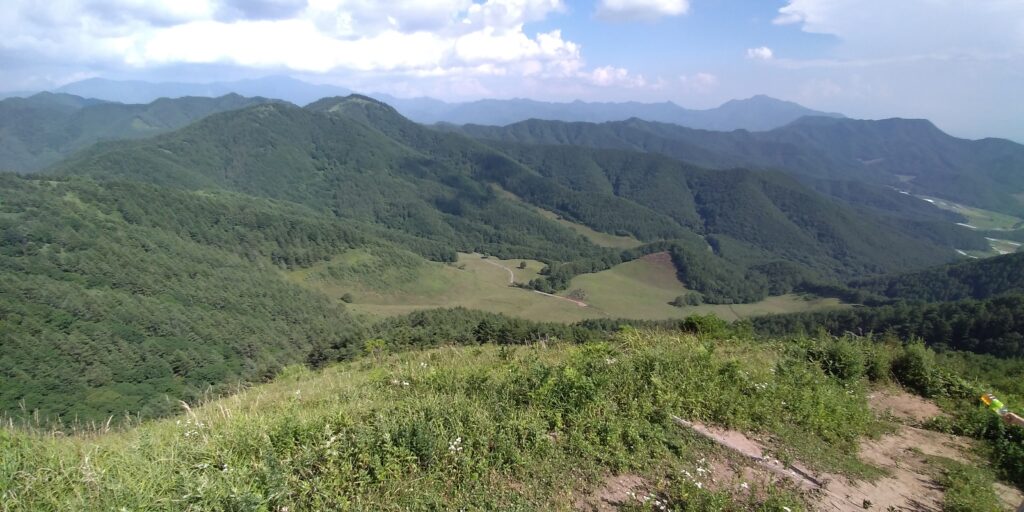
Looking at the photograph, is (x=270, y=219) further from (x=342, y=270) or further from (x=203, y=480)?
(x=203, y=480)

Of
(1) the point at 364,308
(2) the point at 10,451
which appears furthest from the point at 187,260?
(2) the point at 10,451

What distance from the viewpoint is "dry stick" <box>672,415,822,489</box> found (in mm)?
5996

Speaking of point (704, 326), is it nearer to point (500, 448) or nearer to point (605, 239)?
point (500, 448)

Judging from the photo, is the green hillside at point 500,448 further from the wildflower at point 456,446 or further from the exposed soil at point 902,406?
the exposed soil at point 902,406

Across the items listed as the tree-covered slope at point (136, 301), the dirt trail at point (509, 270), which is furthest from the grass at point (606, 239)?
the tree-covered slope at point (136, 301)

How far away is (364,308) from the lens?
94.1 metres

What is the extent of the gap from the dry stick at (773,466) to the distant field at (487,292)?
83794 millimetres

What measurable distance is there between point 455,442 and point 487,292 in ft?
346

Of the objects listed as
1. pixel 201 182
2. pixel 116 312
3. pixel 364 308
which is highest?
pixel 201 182

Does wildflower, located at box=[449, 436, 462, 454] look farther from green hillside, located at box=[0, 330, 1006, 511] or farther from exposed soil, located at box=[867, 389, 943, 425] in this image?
exposed soil, located at box=[867, 389, 943, 425]

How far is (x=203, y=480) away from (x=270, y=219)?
122403 mm

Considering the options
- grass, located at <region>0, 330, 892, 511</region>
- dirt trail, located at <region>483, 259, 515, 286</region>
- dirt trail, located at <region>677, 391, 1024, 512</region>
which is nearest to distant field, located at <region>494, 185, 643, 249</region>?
dirt trail, located at <region>483, 259, 515, 286</region>

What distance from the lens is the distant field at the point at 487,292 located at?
98875 millimetres

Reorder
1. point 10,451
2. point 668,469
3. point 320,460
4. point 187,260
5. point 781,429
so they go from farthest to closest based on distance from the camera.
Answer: point 187,260 → point 781,429 → point 668,469 → point 320,460 → point 10,451
